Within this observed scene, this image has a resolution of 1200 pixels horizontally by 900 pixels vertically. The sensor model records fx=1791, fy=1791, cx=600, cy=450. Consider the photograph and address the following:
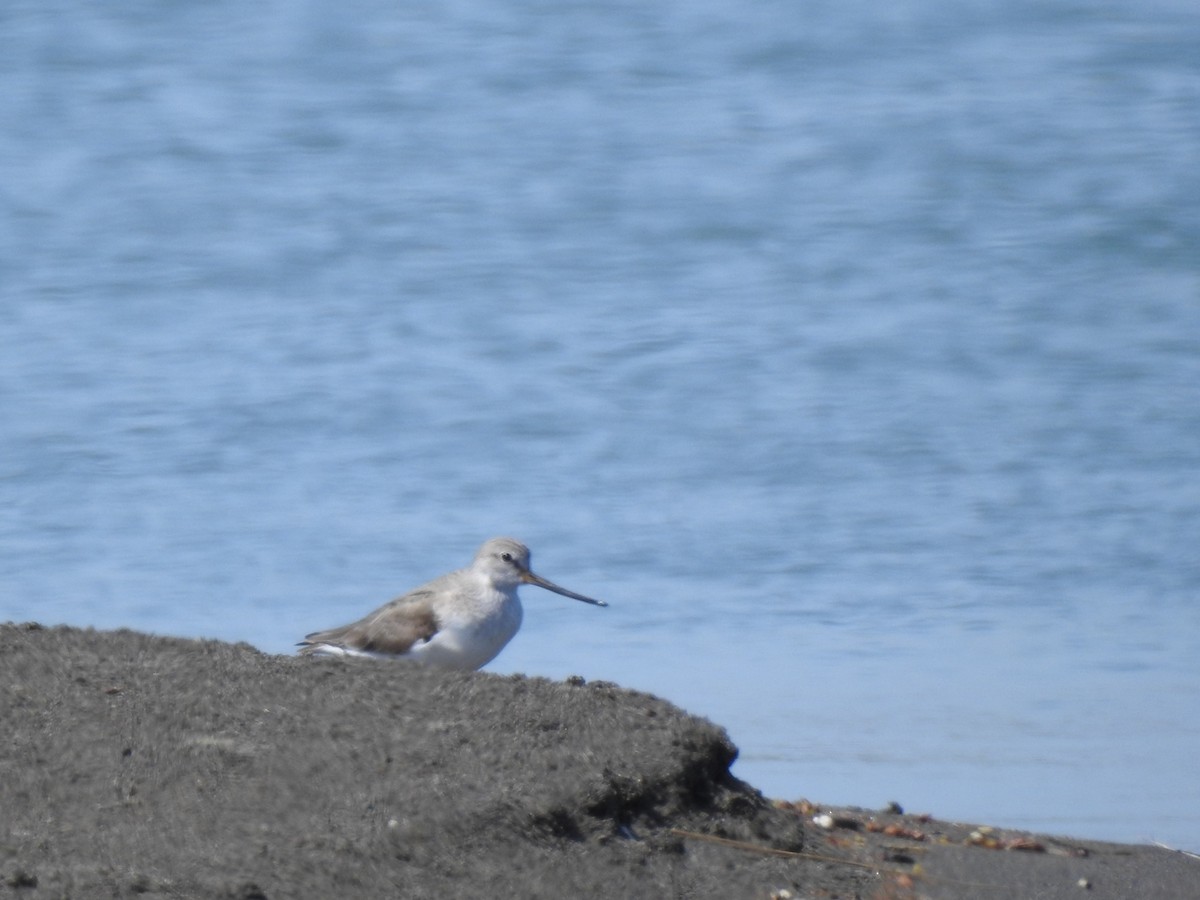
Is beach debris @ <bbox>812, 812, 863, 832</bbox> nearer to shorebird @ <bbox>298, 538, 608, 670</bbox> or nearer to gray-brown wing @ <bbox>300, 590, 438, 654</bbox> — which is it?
shorebird @ <bbox>298, 538, 608, 670</bbox>

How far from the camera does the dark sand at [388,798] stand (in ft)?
12.1

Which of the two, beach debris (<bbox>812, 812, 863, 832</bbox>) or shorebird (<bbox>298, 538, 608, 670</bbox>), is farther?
shorebird (<bbox>298, 538, 608, 670</bbox>)

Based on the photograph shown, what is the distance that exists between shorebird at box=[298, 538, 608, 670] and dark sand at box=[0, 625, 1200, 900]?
881mm

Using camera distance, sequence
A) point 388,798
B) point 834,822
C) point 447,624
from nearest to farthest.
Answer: point 388,798
point 834,822
point 447,624

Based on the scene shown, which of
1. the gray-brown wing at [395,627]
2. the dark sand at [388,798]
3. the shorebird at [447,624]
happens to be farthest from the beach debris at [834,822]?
the gray-brown wing at [395,627]

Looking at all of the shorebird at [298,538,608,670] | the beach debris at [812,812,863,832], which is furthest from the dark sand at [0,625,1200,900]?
the shorebird at [298,538,608,670]

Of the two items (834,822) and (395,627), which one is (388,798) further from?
(395,627)

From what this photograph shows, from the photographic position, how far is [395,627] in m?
5.52

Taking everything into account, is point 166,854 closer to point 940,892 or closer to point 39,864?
point 39,864

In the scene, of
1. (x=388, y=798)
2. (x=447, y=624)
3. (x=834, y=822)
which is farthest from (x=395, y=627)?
(x=388, y=798)

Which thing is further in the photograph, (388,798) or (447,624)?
(447,624)

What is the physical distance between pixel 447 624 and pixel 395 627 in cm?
19

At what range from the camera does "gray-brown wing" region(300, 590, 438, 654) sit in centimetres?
547

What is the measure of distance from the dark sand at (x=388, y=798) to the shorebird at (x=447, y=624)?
88 cm
